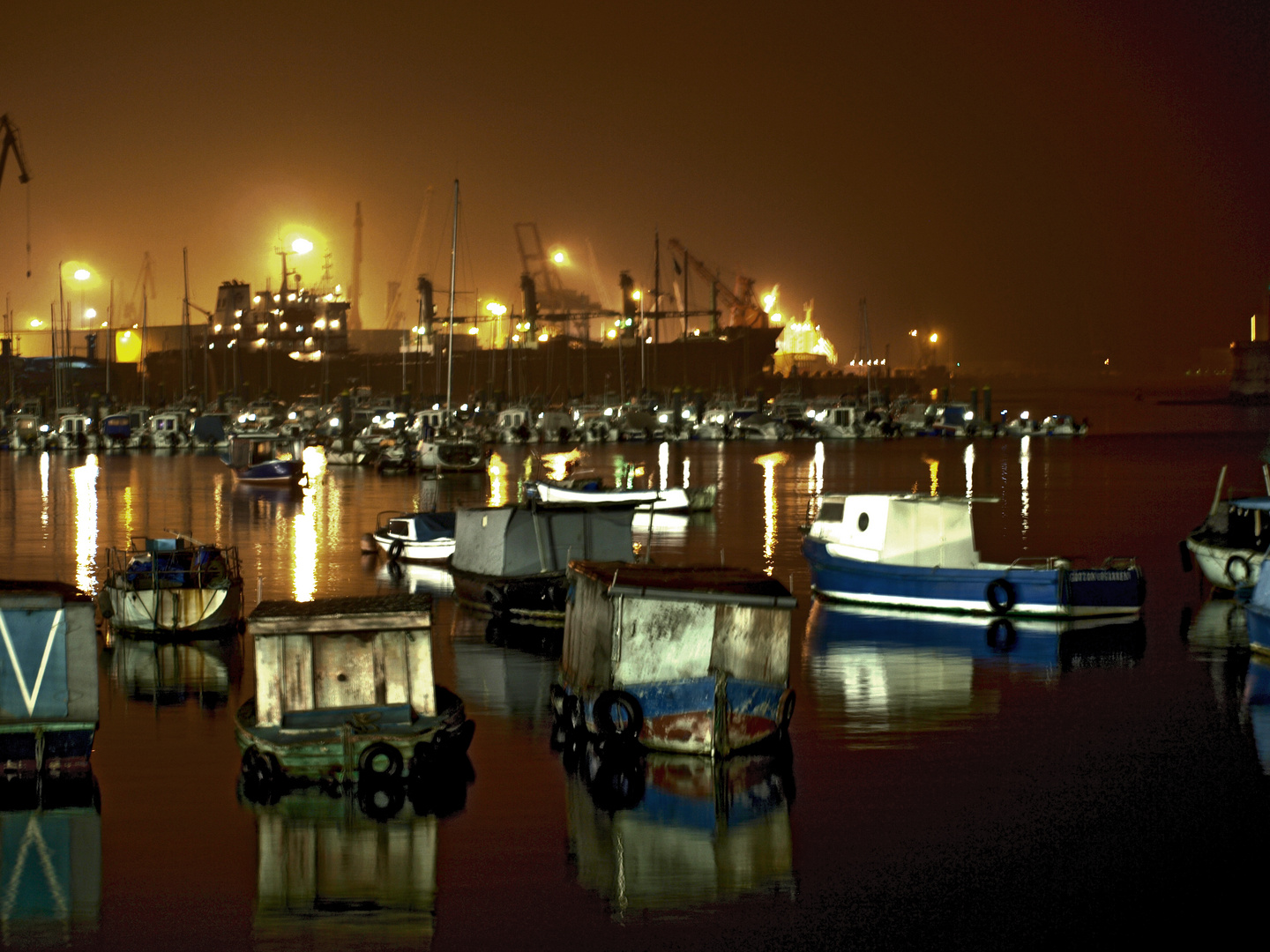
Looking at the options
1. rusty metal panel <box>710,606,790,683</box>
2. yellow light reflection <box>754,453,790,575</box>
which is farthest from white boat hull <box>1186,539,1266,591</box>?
rusty metal panel <box>710,606,790,683</box>

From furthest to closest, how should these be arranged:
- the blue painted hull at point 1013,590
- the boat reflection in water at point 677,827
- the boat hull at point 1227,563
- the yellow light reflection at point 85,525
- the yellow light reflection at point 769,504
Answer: the yellow light reflection at point 769,504 → the yellow light reflection at point 85,525 → the boat hull at point 1227,563 → the blue painted hull at point 1013,590 → the boat reflection in water at point 677,827

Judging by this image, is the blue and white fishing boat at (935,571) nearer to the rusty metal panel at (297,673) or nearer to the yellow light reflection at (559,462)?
the rusty metal panel at (297,673)

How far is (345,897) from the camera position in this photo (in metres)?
9.81

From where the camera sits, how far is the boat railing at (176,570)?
1778 centimetres

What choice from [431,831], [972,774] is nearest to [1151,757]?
[972,774]

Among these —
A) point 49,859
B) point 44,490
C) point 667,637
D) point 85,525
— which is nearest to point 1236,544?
point 667,637

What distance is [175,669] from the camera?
1669 cm

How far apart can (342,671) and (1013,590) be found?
11.0 metres

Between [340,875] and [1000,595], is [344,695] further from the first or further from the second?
[1000,595]

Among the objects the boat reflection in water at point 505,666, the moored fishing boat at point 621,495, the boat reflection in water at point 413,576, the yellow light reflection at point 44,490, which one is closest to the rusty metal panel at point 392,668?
the boat reflection in water at point 505,666

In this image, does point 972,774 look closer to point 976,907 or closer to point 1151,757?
point 1151,757

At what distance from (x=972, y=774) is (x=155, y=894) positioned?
699 cm

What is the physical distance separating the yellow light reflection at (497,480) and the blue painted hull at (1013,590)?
13.7 m

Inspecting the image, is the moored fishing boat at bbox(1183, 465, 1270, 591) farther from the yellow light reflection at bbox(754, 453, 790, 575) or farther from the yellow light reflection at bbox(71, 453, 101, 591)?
the yellow light reflection at bbox(71, 453, 101, 591)
